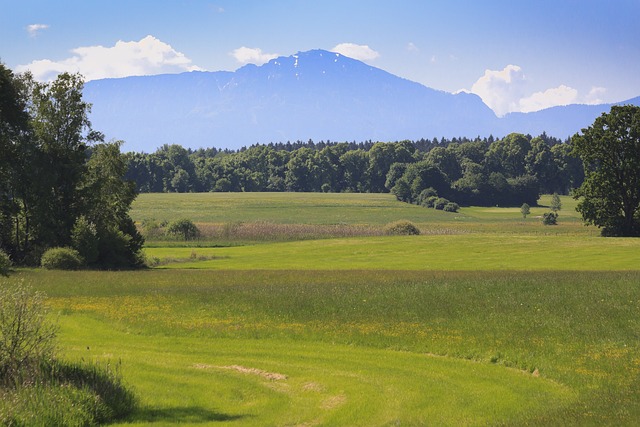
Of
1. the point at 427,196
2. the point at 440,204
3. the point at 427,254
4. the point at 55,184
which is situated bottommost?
the point at 427,254

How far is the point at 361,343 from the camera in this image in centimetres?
2820

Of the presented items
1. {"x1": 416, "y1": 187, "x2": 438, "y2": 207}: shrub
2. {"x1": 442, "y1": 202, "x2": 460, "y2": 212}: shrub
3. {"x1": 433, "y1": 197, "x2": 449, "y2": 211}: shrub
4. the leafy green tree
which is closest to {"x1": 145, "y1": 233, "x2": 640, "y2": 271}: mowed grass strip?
the leafy green tree

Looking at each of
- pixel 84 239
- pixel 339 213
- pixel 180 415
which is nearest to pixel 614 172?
pixel 84 239

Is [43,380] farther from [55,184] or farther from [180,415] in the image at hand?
[55,184]

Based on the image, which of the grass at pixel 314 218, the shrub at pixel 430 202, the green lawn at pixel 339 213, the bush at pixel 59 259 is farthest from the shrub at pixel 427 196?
the bush at pixel 59 259

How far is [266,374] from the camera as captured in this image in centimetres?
2206

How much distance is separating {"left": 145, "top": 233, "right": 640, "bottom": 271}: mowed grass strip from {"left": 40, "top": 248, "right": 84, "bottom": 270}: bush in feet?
39.8

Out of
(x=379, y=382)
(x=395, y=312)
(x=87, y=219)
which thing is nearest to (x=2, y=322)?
(x=379, y=382)

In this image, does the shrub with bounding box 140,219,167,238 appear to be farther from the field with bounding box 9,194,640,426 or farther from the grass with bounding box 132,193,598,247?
the field with bounding box 9,194,640,426

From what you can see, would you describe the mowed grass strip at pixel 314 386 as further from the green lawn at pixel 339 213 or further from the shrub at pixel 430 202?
the shrub at pixel 430 202

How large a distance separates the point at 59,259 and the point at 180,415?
143 feet

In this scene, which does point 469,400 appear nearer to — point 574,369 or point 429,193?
point 574,369

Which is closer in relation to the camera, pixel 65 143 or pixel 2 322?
pixel 2 322

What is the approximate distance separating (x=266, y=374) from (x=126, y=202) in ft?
155
